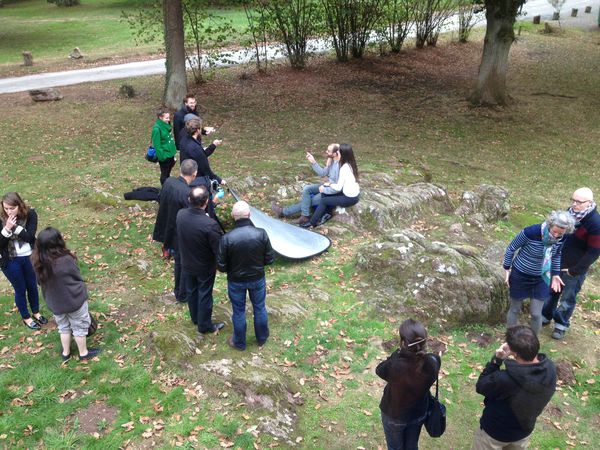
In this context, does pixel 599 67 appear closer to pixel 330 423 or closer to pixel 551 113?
pixel 551 113

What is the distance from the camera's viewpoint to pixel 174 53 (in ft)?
59.0

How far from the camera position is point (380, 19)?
84.7 ft

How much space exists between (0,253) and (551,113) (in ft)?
65.4

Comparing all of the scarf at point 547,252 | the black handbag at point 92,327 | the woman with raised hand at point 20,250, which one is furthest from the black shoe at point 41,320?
the scarf at point 547,252

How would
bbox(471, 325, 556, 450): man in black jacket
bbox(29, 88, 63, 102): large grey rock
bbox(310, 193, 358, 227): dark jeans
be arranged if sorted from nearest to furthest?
1. bbox(471, 325, 556, 450): man in black jacket
2. bbox(310, 193, 358, 227): dark jeans
3. bbox(29, 88, 63, 102): large grey rock

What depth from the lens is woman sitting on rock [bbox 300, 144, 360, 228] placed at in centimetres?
911

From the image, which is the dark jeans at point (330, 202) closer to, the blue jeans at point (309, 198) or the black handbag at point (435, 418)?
the blue jeans at point (309, 198)

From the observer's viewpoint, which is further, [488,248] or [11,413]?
[488,248]

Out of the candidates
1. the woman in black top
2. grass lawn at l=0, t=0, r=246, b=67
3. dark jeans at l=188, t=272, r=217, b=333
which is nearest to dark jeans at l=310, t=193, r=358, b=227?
dark jeans at l=188, t=272, r=217, b=333

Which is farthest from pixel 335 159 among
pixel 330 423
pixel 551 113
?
pixel 551 113

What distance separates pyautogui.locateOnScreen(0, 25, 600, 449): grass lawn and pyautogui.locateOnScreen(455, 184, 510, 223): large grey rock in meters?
0.32

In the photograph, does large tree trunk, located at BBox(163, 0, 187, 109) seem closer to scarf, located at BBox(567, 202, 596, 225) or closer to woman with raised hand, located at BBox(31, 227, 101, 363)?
woman with raised hand, located at BBox(31, 227, 101, 363)

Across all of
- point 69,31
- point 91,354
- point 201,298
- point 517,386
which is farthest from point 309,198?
point 69,31

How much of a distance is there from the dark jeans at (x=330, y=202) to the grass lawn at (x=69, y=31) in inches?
738
